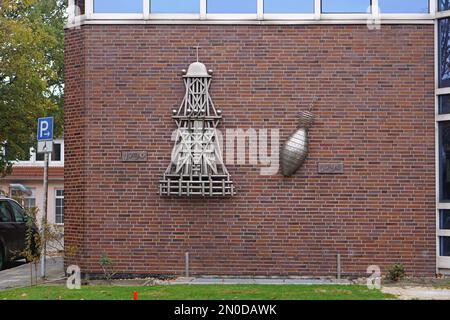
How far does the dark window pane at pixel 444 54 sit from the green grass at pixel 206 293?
395 centimetres

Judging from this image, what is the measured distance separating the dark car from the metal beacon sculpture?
14.1 ft

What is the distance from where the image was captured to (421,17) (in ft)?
40.5

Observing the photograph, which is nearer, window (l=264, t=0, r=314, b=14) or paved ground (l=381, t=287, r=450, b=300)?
paved ground (l=381, t=287, r=450, b=300)

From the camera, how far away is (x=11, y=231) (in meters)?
15.8

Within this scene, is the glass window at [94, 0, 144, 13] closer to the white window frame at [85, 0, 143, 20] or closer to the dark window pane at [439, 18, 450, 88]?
the white window frame at [85, 0, 143, 20]

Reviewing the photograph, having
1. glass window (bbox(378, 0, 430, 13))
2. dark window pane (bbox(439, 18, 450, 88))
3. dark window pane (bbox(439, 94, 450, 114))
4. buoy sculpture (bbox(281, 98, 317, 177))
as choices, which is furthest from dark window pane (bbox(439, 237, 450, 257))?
glass window (bbox(378, 0, 430, 13))

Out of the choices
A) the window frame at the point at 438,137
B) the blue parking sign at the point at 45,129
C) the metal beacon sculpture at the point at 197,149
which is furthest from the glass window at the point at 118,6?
the window frame at the point at 438,137

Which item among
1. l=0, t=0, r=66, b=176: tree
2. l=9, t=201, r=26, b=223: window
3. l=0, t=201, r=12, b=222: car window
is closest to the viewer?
l=0, t=201, r=12, b=222: car window

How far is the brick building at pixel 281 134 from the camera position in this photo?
12258mm

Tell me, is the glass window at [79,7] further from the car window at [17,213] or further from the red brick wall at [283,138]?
the car window at [17,213]

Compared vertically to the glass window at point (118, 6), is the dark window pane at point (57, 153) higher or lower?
lower

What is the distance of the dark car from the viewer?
15297mm

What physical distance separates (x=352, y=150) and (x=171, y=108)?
3215 millimetres

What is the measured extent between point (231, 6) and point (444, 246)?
5.57 m
